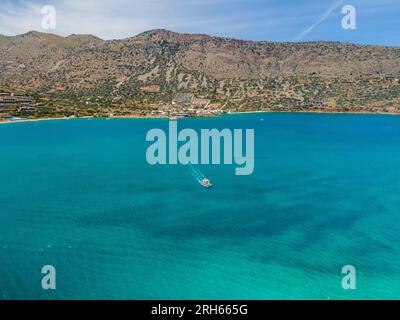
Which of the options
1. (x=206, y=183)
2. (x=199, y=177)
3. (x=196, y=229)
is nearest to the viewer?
(x=196, y=229)

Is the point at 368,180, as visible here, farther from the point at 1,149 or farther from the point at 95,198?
the point at 1,149

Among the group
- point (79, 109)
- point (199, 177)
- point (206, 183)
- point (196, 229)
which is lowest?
point (196, 229)

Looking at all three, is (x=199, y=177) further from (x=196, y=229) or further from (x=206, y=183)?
(x=196, y=229)

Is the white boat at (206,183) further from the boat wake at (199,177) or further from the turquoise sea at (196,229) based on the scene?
the turquoise sea at (196,229)

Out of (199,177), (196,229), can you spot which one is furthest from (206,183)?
(196,229)

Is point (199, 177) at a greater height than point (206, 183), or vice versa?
point (199, 177)

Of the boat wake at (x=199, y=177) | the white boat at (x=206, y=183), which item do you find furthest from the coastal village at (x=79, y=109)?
the white boat at (x=206, y=183)

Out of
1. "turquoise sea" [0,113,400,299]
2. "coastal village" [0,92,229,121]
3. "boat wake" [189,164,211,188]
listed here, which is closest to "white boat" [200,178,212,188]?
"boat wake" [189,164,211,188]
